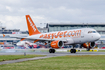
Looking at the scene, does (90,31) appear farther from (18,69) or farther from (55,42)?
(18,69)

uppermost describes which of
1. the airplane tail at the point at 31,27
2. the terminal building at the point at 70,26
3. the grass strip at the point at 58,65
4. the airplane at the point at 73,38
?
the terminal building at the point at 70,26

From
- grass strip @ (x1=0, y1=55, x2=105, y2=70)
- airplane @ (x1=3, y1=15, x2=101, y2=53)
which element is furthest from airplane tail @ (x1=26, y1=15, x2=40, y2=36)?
grass strip @ (x1=0, y1=55, x2=105, y2=70)

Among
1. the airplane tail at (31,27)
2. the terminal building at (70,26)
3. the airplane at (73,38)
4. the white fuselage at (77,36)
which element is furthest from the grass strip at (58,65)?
the terminal building at (70,26)

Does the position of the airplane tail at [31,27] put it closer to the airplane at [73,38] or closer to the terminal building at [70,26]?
the airplane at [73,38]

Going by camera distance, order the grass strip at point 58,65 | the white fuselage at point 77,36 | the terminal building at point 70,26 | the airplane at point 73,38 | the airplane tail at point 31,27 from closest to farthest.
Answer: the grass strip at point 58,65
the white fuselage at point 77,36
the airplane at point 73,38
the airplane tail at point 31,27
the terminal building at point 70,26

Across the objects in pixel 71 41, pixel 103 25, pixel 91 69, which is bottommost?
pixel 91 69

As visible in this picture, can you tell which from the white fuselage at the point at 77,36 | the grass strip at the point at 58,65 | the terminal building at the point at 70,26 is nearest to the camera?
the grass strip at the point at 58,65

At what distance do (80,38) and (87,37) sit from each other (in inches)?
67.6

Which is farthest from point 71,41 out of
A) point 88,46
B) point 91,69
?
point 91,69

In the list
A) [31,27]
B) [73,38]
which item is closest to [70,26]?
[31,27]

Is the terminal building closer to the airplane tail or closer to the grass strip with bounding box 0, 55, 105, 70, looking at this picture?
the airplane tail

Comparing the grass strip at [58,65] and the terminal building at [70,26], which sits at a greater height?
the terminal building at [70,26]

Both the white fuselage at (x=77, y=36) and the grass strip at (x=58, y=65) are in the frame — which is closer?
the grass strip at (x=58, y=65)

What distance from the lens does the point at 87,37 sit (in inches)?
1807
